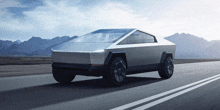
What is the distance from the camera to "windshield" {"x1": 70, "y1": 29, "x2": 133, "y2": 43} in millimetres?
7883

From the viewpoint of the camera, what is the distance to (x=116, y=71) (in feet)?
24.3

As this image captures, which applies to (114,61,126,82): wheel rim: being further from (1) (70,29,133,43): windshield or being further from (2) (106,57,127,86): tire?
(1) (70,29,133,43): windshield

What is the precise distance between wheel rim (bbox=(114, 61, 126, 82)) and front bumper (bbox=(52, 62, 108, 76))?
40 centimetres

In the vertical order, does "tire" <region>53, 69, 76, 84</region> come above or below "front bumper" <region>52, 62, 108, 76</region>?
below

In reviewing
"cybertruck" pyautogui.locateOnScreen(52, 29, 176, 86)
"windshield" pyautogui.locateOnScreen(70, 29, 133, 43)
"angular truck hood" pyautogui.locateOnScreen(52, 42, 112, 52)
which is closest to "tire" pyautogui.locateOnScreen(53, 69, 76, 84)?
"cybertruck" pyautogui.locateOnScreen(52, 29, 176, 86)

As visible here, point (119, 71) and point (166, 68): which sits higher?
point (119, 71)

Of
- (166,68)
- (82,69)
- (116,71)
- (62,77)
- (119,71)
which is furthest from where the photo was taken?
(166,68)

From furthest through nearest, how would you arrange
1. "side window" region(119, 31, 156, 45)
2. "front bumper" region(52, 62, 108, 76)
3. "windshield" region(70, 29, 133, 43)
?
"side window" region(119, 31, 156, 45) → "windshield" region(70, 29, 133, 43) → "front bumper" region(52, 62, 108, 76)

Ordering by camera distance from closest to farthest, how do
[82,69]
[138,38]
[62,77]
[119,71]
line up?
[82,69] → [119,71] → [62,77] → [138,38]

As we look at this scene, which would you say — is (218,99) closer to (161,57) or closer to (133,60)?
(133,60)

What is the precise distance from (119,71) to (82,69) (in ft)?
3.60

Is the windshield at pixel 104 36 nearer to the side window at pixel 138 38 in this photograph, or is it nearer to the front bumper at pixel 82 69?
the side window at pixel 138 38

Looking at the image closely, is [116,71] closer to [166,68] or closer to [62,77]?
[62,77]

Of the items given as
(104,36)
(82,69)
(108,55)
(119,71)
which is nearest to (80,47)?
(82,69)
